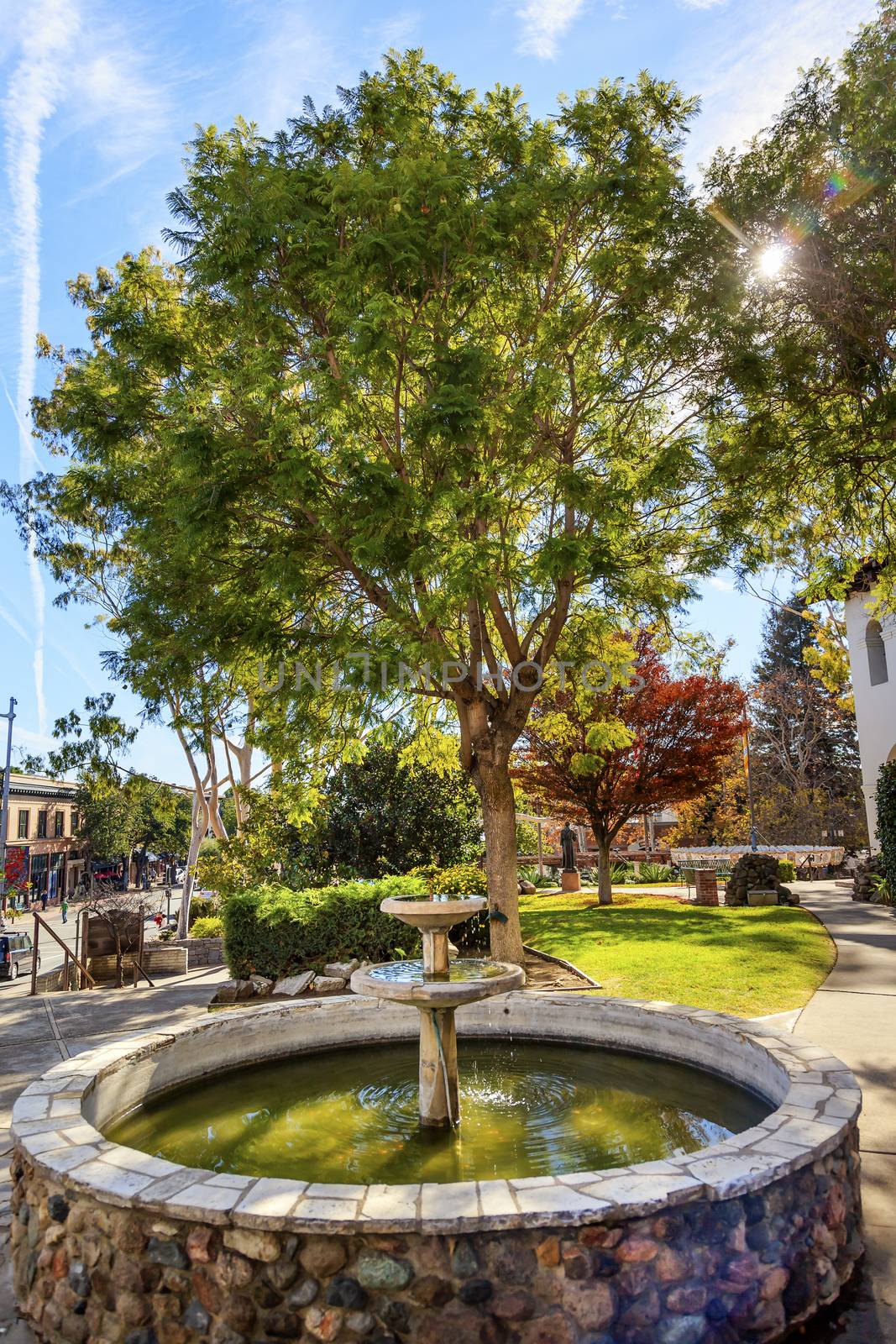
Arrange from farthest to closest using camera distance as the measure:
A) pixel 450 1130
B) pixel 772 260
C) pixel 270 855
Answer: pixel 270 855, pixel 772 260, pixel 450 1130

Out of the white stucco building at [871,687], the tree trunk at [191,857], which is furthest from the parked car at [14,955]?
the white stucco building at [871,687]

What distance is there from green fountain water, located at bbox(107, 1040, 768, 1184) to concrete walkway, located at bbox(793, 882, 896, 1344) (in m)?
0.79

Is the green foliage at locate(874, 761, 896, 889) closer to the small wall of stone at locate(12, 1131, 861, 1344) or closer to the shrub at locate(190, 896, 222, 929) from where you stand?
the small wall of stone at locate(12, 1131, 861, 1344)

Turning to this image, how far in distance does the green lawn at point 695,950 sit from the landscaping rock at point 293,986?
3.55 meters

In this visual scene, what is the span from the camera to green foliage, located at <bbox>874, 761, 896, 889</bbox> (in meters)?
15.5

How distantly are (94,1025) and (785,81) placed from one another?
474 inches

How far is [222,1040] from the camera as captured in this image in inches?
257

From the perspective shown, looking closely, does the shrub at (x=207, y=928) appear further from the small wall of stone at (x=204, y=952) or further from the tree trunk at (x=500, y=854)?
the tree trunk at (x=500, y=854)

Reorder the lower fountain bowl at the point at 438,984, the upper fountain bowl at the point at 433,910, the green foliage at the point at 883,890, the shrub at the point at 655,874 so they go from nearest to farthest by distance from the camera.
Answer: the lower fountain bowl at the point at 438,984 < the upper fountain bowl at the point at 433,910 < the green foliage at the point at 883,890 < the shrub at the point at 655,874

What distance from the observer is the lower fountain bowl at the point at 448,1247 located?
304 cm

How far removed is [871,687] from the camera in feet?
70.8

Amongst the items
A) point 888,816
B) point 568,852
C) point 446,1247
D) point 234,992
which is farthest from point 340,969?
point 568,852

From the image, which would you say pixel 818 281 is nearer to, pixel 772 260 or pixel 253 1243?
pixel 772 260

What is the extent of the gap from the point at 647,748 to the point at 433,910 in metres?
13.7
